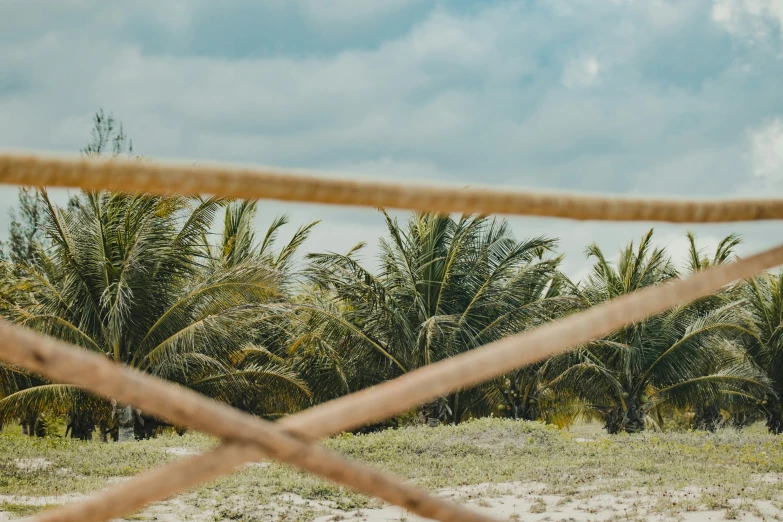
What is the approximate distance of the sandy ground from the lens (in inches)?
245

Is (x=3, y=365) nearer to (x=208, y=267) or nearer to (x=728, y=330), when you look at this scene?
(x=208, y=267)

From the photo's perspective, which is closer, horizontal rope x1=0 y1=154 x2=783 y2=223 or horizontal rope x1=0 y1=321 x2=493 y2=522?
horizontal rope x1=0 y1=321 x2=493 y2=522

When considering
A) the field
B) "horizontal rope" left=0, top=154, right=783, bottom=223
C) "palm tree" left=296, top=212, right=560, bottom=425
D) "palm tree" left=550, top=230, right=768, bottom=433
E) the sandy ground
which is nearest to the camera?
"horizontal rope" left=0, top=154, right=783, bottom=223

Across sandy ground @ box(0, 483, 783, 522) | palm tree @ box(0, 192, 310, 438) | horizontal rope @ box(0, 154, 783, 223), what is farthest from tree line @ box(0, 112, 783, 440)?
horizontal rope @ box(0, 154, 783, 223)

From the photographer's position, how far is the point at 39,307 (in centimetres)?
1273

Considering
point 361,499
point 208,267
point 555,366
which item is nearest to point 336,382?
point 208,267

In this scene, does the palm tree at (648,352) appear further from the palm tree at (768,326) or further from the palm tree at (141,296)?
the palm tree at (141,296)

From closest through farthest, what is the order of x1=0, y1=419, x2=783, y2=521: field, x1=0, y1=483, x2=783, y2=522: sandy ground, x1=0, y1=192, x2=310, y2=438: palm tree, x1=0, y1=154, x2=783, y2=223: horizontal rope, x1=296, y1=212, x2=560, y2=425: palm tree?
x1=0, y1=154, x2=783, y2=223: horizontal rope
x1=0, y1=483, x2=783, y2=522: sandy ground
x1=0, y1=419, x2=783, y2=521: field
x1=0, y1=192, x2=310, y2=438: palm tree
x1=296, y1=212, x2=560, y2=425: palm tree

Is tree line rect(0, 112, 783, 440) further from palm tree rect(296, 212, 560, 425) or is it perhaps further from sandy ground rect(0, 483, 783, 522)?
sandy ground rect(0, 483, 783, 522)

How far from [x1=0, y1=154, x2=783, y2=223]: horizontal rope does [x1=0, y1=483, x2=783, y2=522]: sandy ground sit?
217 inches

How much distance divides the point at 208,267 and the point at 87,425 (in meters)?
5.34

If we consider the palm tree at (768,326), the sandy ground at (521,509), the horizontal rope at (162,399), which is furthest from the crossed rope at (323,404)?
the palm tree at (768,326)

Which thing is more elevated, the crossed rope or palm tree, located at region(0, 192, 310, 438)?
the crossed rope

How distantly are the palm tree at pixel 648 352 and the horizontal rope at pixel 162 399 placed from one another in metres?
13.8
